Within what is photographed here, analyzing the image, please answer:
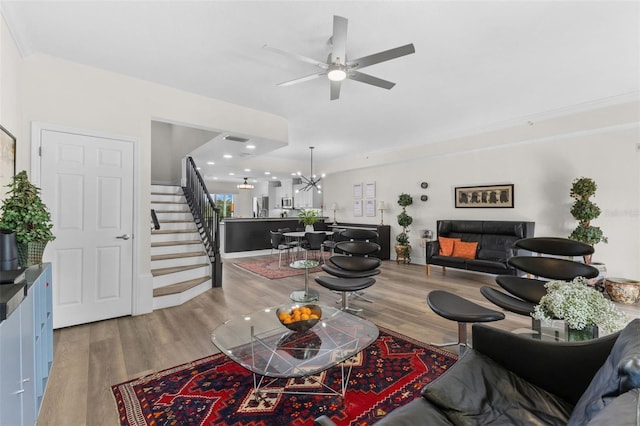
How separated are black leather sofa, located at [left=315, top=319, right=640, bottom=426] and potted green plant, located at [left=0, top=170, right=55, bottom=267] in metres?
2.22

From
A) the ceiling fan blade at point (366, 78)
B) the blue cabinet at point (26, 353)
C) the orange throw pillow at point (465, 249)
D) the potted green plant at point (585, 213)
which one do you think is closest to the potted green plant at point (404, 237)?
the orange throw pillow at point (465, 249)

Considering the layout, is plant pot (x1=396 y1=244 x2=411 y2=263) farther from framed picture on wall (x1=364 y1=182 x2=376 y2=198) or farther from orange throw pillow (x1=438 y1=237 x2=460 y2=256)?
framed picture on wall (x1=364 y1=182 x2=376 y2=198)

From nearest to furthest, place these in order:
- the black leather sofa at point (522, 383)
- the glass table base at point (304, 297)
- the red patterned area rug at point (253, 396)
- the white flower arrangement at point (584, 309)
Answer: the black leather sofa at point (522, 383) → the white flower arrangement at point (584, 309) → the red patterned area rug at point (253, 396) → the glass table base at point (304, 297)

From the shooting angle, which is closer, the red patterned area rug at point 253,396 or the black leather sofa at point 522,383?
the black leather sofa at point 522,383

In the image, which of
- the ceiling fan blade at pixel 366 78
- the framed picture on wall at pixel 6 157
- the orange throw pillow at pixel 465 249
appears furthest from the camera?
the orange throw pillow at pixel 465 249

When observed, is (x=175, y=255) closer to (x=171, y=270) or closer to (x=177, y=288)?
(x=171, y=270)

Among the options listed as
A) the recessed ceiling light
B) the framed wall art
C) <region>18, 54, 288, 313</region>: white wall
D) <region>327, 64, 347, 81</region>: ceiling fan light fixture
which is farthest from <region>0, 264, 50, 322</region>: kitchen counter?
the framed wall art

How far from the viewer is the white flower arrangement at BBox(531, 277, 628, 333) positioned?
4.93ft

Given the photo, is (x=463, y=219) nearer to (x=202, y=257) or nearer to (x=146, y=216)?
(x=202, y=257)

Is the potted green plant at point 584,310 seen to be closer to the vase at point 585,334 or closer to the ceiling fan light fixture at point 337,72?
the vase at point 585,334

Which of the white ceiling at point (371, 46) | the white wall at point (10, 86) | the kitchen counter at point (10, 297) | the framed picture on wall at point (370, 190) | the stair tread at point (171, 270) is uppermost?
the white ceiling at point (371, 46)

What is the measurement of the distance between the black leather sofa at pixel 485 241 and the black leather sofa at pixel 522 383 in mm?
3793

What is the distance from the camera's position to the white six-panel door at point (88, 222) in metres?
3.07

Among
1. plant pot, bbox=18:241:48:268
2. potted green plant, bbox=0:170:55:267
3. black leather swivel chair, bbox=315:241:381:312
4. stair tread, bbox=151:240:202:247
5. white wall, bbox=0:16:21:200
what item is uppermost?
white wall, bbox=0:16:21:200
